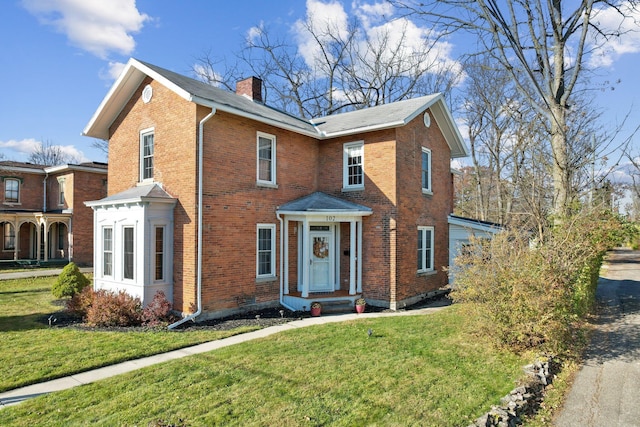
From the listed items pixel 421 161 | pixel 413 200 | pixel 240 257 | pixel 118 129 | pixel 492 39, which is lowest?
pixel 240 257

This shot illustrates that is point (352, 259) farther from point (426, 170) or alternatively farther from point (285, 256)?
point (426, 170)

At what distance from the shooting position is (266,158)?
12.5 m

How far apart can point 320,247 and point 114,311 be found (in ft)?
21.2

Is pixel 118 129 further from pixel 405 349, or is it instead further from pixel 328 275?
pixel 405 349

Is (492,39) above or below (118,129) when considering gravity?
above

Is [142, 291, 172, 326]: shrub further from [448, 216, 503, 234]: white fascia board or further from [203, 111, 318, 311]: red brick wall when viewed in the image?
[448, 216, 503, 234]: white fascia board

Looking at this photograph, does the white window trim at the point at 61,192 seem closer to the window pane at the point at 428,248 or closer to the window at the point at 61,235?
the window at the point at 61,235

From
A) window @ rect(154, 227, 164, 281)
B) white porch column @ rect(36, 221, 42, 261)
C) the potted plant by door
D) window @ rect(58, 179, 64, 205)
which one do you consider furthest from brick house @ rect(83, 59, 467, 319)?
window @ rect(58, 179, 64, 205)

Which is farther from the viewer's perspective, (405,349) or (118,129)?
(118,129)

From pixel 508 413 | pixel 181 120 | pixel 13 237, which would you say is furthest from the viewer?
pixel 13 237

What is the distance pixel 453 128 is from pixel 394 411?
13.2 meters

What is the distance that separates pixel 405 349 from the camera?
784 centimetres

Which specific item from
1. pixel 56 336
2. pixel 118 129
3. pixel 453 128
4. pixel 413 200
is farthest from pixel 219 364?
pixel 453 128

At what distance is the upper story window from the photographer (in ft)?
48.8
